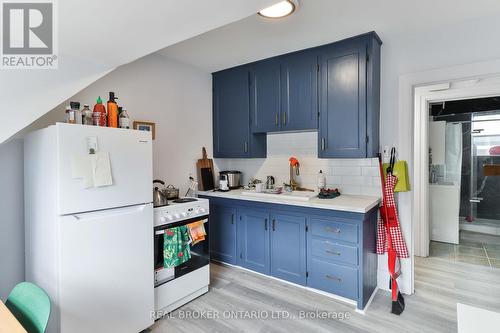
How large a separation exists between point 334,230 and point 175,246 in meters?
1.41

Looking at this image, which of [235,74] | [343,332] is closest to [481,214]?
[343,332]

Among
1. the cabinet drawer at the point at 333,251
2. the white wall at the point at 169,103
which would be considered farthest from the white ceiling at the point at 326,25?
the cabinet drawer at the point at 333,251

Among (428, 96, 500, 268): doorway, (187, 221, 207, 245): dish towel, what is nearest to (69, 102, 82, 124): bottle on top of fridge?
(187, 221, 207, 245): dish towel

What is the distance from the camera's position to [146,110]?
2799 mm

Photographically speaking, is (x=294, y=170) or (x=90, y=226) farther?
(x=294, y=170)

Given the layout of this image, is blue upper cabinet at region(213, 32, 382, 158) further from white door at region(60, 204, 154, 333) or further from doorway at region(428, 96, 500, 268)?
doorway at region(428, 96, 500, 268)

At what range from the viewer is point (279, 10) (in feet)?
6.49

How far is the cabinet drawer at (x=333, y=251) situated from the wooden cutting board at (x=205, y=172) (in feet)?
5.11

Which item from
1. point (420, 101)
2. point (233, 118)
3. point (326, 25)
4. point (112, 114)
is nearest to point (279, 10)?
point (326, 25)

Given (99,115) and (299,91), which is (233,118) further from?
(99,115)

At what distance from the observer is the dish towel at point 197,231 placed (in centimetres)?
241

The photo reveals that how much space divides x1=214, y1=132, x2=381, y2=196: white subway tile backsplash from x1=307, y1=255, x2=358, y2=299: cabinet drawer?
0.86 metres

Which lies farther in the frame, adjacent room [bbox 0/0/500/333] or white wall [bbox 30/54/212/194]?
white wall [bbox 30/54/212/194]

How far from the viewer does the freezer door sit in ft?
5.22
